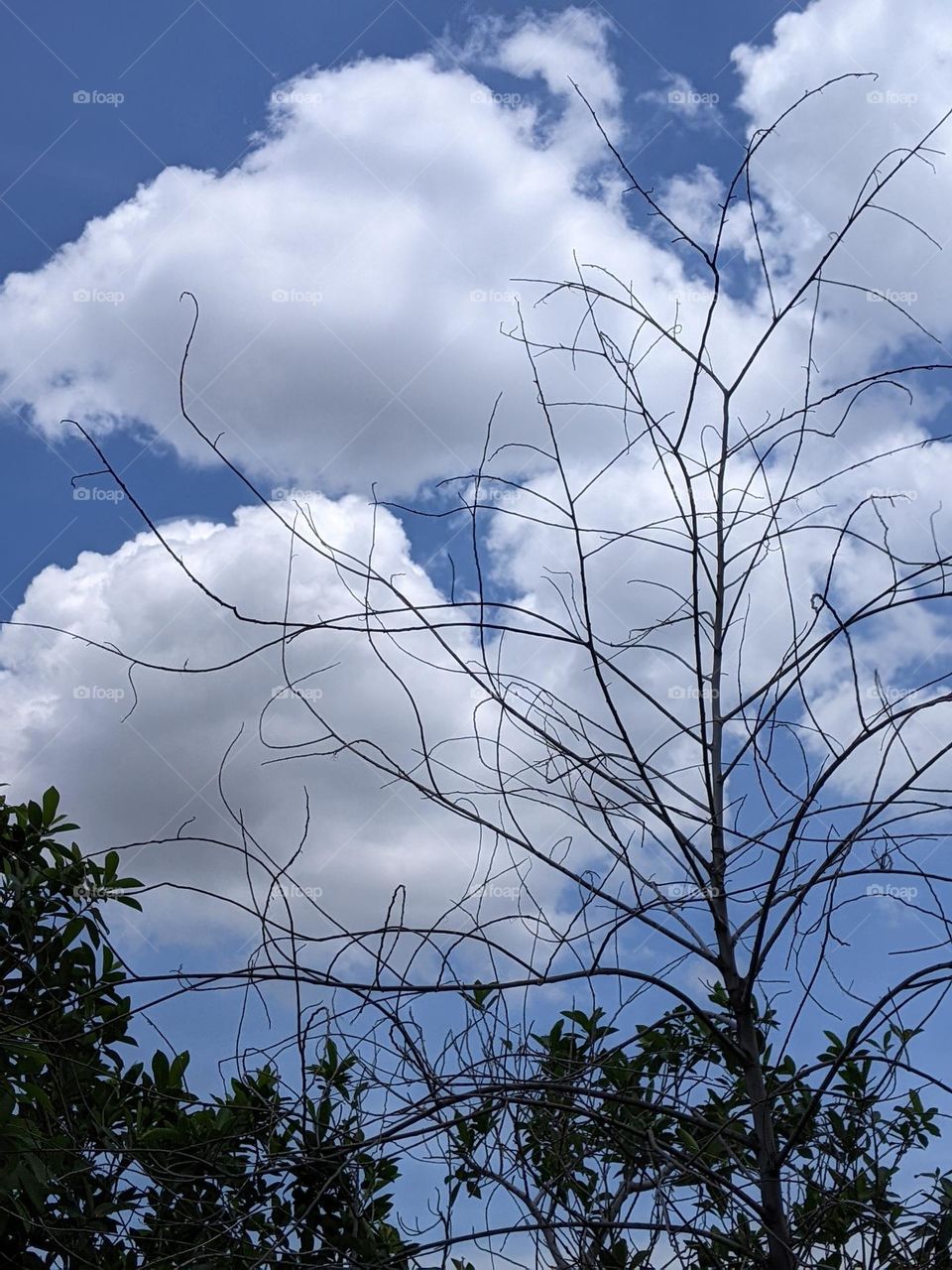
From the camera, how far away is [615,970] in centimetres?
209

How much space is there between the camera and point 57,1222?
121 inches

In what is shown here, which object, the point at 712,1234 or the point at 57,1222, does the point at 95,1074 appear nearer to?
the point at 57,1222

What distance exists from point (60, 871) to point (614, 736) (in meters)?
2.11

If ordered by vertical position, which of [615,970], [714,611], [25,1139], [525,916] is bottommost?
[25,1139]

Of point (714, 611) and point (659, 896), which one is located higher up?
point (714, 611)

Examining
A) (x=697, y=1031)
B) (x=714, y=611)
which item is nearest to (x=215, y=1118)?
(x=697, y=1031)

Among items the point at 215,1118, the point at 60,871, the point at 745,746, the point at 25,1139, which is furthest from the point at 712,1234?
the point at 60,871

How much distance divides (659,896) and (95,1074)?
6.55 feet

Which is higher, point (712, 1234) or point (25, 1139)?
point (25, 1139)

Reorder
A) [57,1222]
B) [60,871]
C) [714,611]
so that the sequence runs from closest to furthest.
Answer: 1. [714,611]
2. [57,1222]
3. [60,871]

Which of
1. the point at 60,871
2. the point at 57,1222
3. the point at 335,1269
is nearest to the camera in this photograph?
the point at 335,1269

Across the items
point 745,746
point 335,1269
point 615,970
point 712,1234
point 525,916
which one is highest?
point 745,746

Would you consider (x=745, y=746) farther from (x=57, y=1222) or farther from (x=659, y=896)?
(x=57, y=1222)

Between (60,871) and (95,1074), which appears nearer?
(95,1074)
